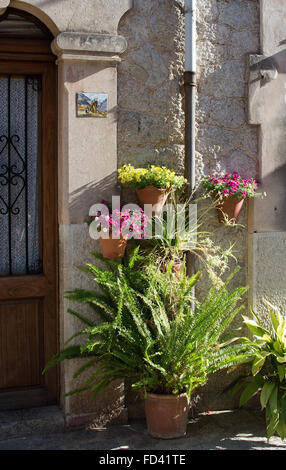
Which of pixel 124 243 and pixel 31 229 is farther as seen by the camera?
pixel 31 229

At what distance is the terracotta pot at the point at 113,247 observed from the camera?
4.40m

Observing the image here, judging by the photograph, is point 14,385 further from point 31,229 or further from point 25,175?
point 25,175

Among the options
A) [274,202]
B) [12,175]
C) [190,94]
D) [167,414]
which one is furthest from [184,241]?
[12,175]

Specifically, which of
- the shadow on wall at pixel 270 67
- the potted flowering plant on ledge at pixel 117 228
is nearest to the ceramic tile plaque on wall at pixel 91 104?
the potted flowering plant on ledge at pixel 117 228

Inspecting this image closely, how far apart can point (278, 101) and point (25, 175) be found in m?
2.19

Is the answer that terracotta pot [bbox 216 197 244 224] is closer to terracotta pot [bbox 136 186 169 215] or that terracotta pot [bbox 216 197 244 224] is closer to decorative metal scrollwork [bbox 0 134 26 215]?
terracotta pot [bbox 136 186 169 215]

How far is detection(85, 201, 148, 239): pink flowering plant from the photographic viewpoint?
4.32 metres

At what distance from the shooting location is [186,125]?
15.9 ft

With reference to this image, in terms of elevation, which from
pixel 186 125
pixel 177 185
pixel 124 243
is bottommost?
pixel 124 243

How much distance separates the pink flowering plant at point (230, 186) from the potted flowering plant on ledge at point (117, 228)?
673 millimetres

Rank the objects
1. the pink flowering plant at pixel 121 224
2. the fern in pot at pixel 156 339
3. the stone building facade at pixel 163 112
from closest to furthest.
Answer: the fern in pot at pixel 156 339
the pink flowering plant at pixel 121 224
the stone building facade at pixel 163 112

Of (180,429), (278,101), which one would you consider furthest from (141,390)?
(278,101)

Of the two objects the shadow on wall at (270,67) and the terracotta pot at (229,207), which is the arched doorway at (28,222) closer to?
the terracotta pot at (229,207)

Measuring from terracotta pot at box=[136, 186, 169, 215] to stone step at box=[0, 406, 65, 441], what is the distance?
5.69 feet
